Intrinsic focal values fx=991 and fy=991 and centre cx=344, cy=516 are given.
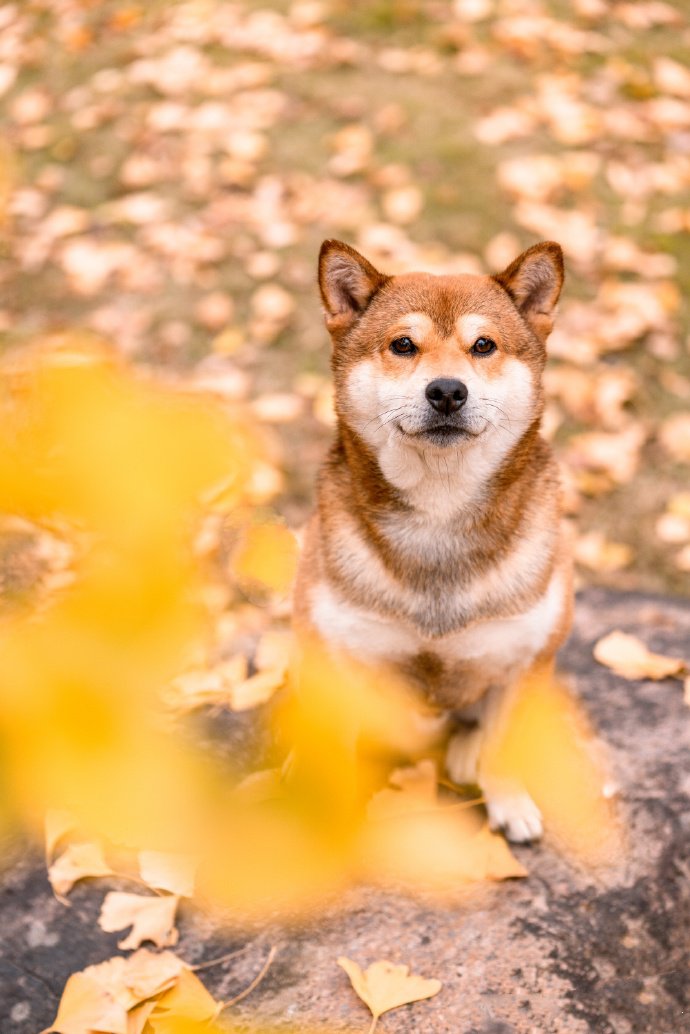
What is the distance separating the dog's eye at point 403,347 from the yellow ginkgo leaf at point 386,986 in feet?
4.77

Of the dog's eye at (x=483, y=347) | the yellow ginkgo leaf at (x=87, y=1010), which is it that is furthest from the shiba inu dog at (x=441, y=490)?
the yellow ginkgo leaf at (x=87, y=1010)

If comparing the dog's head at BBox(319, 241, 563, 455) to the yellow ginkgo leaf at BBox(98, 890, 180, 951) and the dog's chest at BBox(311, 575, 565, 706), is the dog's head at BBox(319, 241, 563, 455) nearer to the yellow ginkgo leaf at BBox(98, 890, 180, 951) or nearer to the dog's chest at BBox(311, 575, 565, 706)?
the dog's chest at BBox(311, 575, 565, 706)

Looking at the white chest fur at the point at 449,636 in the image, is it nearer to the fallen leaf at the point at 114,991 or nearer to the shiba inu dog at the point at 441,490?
the shiba inu dog at the point at 441,490

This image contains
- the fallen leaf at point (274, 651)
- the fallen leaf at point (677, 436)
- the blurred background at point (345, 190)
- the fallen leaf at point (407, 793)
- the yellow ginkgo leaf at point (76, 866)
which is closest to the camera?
the yellow ginkgo leaf at point (76, 866)

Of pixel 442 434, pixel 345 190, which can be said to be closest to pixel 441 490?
pixel 442 434

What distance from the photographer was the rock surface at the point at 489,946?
2.26 meters

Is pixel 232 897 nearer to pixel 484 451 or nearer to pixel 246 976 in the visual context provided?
pixel 246 976

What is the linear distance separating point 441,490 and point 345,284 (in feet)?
1.95

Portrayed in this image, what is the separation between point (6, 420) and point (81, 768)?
1.77 m

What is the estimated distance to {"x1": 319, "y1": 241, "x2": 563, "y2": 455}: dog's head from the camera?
231cm

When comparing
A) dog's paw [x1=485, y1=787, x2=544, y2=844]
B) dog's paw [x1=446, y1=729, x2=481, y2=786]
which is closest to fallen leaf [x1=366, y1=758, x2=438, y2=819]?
dog's paw [x1=446, y1=729, x2=481, y2=786]

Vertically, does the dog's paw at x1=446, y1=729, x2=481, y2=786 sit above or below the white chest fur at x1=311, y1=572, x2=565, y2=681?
below

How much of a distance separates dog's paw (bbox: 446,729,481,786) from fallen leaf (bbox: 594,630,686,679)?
22.7 inches

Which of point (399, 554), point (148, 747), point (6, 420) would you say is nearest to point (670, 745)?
point (399, 554)
